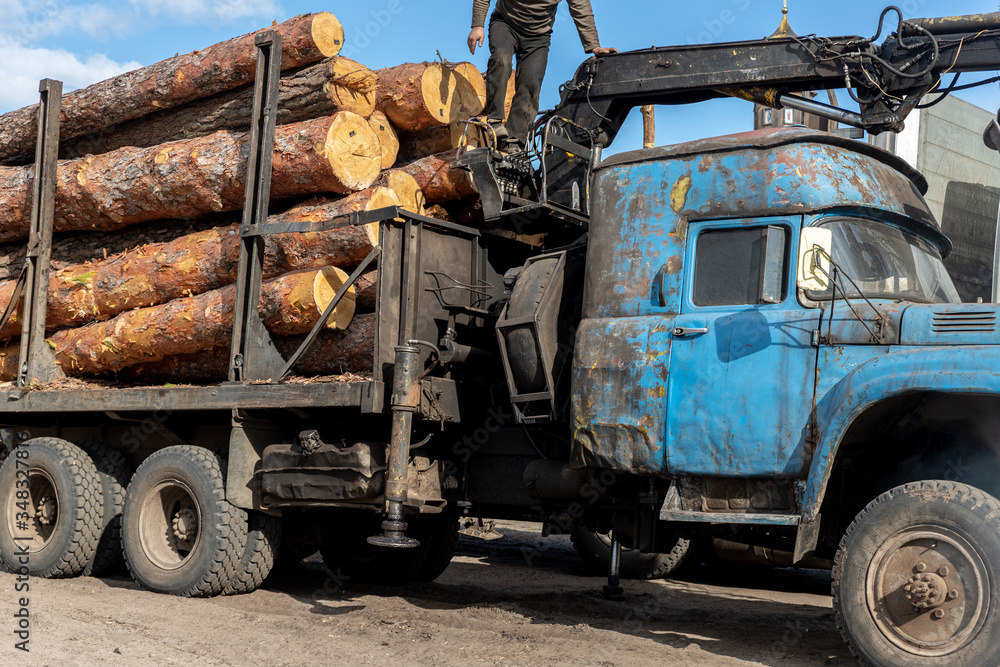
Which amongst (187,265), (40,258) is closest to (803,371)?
(187,265)

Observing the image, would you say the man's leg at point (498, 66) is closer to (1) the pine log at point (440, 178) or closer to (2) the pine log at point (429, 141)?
(2) the pine log at point (429, 141)

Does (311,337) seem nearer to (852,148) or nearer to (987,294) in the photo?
(852,148)

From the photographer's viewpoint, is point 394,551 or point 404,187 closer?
point 404,187

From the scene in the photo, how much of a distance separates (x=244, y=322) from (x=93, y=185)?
2.45 meters

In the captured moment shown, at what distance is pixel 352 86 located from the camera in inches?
305

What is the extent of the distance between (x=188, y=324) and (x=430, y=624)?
126 inches

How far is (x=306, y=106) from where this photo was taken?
7793 mm

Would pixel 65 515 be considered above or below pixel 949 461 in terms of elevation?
below

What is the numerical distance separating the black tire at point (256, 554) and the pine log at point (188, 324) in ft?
4.76

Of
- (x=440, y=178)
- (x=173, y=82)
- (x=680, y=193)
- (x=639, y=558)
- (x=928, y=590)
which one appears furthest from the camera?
(x=639, y=558)

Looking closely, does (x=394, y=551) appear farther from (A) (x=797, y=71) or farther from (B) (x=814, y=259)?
(A) (x=797, y=71)

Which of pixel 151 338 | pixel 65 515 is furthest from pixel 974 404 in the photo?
pixel 65 515

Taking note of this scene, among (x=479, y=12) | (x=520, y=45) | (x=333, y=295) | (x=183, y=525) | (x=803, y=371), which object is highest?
(x=479, y=12)

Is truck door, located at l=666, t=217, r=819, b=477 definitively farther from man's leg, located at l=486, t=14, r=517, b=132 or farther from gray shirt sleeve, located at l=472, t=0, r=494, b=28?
gray shirt sleeve, located at l=472, t=0, r=494, b=28
